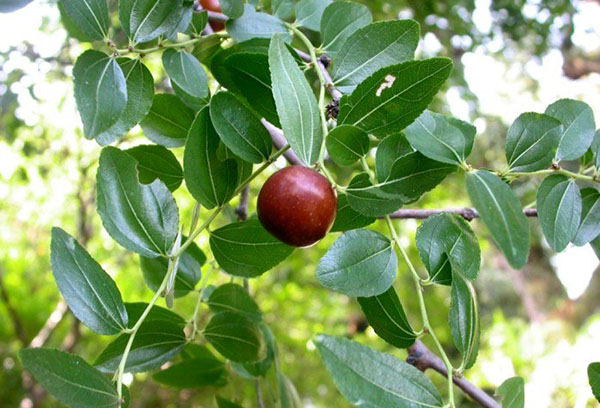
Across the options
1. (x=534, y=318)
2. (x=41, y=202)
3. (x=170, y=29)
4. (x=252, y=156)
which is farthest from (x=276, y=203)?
(x=534, y=318)

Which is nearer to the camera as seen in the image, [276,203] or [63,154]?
[276,203]

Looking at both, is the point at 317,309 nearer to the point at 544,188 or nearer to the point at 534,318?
the point at 544,188

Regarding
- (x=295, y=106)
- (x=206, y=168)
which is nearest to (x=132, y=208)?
(x=206, y=168)

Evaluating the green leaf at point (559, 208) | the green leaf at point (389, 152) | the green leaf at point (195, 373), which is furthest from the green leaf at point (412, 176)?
the green leaf at point (195, 373)

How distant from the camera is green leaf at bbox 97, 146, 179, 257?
1.64ft

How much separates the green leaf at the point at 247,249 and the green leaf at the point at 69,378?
0.63 ft

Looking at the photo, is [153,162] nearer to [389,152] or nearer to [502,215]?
[389,152]

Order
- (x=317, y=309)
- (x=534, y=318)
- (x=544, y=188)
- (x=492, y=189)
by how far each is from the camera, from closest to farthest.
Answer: (x=492, y=189) → (x=544, y=188) → (x=317, y=309) → (x=534, y=318)

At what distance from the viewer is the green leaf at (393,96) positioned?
450 millimetres

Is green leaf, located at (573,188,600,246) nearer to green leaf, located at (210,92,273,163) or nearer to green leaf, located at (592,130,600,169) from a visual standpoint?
green leaf, located at (592,130,600,169)

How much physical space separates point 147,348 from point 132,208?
6.3 inches

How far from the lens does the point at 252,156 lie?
20.2 inches

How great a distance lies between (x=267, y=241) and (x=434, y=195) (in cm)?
189

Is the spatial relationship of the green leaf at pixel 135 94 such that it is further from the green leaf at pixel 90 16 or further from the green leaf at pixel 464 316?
the green leaf at pixel 464 316
